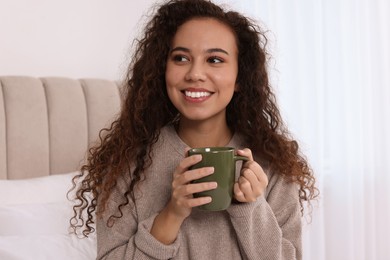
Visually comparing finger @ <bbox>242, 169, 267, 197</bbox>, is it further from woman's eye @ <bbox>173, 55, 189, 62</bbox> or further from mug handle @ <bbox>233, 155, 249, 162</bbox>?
woman's eye @ <bbox>173, 55, 189, 62</bbox>

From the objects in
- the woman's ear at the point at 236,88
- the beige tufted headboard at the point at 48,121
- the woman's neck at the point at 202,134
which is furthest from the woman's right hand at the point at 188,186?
the beige tufted headboard at the point at 48,121

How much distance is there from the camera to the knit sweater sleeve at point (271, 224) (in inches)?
45.6

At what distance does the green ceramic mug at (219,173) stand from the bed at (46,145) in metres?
0.77

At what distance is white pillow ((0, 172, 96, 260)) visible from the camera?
5.32 feet

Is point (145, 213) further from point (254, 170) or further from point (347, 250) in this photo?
point (347, 250)

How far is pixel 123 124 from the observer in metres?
1.34

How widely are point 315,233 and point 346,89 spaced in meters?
0.64

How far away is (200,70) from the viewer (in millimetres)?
1182

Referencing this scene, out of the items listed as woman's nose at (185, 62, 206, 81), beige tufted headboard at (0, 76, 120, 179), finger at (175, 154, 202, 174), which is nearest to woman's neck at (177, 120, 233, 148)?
woman's nose at (185, 62, 206, 81)

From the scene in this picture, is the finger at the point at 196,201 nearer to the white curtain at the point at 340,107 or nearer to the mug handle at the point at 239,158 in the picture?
the mug handle at the point at 239,158

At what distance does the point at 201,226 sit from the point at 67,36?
144 centimetres

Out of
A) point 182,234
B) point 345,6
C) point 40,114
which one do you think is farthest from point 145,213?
point 345,6

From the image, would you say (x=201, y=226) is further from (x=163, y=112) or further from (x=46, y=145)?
(x=46, y=145)

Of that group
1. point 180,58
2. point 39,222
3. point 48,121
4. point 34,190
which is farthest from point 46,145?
point 180,58
